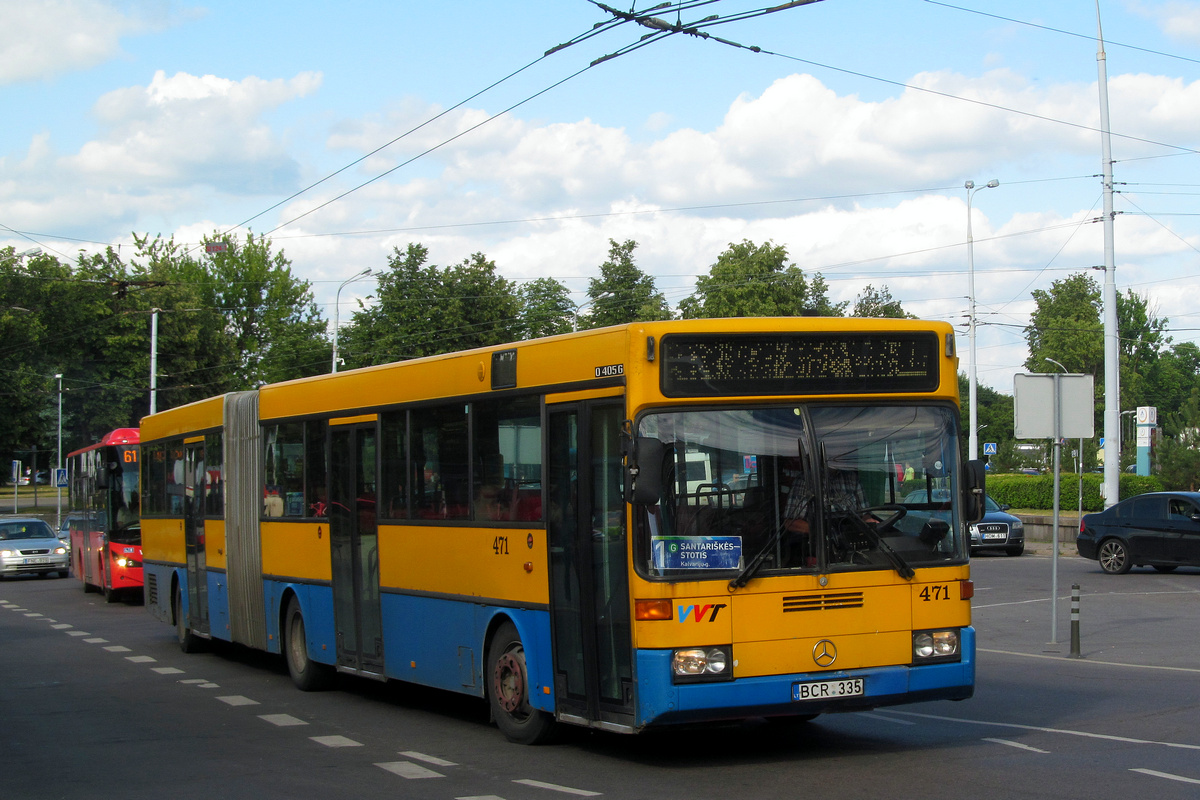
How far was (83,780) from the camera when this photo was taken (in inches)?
355

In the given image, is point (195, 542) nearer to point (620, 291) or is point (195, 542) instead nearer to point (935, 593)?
point (935, 593)

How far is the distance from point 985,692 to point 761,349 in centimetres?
516

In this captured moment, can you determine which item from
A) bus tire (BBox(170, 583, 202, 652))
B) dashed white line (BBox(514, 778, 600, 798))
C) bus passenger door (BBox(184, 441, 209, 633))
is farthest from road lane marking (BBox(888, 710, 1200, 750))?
bus tire (BBox(170, 583, 202, 652))

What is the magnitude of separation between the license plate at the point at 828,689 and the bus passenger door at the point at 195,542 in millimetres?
10457

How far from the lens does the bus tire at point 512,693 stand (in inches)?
383

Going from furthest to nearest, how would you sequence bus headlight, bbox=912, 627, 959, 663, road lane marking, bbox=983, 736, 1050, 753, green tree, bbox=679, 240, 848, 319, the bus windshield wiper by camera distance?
green tree, bbox=679, 240, 848, 319 < road lane marking, bbox=983, 736, 1050, 753 < bus headlight, bbox=912, 627, 959, 663 < the bus windshield wiper

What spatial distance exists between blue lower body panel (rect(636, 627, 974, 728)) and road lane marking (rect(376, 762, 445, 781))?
1547 millimetres

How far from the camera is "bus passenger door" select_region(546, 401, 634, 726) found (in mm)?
8633

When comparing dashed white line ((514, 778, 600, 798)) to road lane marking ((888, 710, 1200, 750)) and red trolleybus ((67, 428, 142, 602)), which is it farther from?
red trolleybus ((67, 428, 142, 602))

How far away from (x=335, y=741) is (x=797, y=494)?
4373 mm

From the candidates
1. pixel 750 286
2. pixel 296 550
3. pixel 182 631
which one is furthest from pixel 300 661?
pixel 750 286

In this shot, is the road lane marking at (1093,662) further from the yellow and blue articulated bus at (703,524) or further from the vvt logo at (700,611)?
the vvt logo at (700,611)

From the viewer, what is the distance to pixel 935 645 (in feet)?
29.1

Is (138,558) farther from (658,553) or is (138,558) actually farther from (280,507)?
(658,553)
